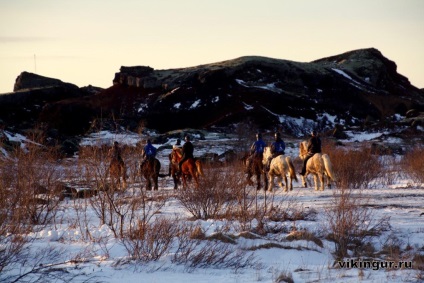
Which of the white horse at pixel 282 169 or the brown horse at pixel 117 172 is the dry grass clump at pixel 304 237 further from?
the white horse at pixel 282 169

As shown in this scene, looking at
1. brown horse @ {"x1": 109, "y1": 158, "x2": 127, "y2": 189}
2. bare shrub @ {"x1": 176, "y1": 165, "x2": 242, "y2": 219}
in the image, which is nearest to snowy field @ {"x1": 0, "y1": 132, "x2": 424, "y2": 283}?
bare shrub @ {"x1": 176, "y1": 165, "x2": 242, "y2": 219}

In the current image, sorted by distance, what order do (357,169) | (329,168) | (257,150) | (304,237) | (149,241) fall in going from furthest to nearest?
(357,169) → (257,150) → (329,168) → (304,237) → (149,241)

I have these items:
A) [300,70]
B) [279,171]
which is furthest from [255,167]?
[300,70]

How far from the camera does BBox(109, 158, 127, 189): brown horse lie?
13402 mm

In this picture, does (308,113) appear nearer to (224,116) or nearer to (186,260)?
(224,116)

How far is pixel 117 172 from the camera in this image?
558 inches

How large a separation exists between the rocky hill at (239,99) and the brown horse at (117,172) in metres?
44.6

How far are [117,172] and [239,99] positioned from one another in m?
53.6

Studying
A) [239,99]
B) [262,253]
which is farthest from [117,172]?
[239,99]

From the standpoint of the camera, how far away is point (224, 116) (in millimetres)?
63031

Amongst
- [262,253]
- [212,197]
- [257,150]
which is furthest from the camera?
[257,150]

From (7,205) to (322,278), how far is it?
5884 millimetres

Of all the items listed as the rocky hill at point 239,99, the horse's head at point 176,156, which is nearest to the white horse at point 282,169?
the horse's head at point 176,156

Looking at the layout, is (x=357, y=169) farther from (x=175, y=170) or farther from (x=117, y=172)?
(x=117, y=172)
